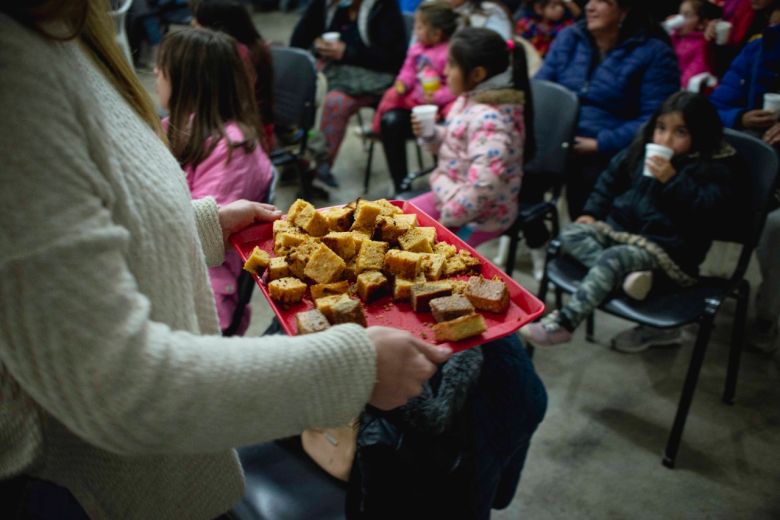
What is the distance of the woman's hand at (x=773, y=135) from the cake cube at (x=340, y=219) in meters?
1.99

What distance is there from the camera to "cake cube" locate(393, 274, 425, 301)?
121cm

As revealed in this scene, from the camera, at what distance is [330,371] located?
2.54 ft

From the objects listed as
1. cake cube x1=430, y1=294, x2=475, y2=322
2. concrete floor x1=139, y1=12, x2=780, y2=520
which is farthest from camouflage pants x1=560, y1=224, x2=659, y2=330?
cake cube x1=430, y1=294, x2=475, y2=322

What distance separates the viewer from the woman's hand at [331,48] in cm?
406

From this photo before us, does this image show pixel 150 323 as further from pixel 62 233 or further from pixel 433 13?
pixel 433 13

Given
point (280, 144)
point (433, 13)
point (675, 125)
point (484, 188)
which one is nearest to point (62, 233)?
point (484, 188)

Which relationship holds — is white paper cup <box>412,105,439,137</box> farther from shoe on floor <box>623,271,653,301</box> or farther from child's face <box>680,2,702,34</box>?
child's face <box>680,2,702,34</box>

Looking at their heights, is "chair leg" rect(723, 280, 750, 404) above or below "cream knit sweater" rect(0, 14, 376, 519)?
below

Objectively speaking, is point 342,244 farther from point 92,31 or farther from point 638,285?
point 638,285

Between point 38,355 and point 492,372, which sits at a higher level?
point 38,355

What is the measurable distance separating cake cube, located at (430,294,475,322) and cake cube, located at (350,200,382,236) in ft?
1.04

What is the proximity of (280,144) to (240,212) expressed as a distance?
2.33 metres

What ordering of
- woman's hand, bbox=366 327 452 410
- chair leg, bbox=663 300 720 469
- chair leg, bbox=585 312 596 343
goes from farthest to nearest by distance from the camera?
chair leg, bbox=585 312 596 343, chair leg, bbox=663 300 720 469, woman's hand, bbox=366 327 452 410

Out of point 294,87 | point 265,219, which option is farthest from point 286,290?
point 294,87
